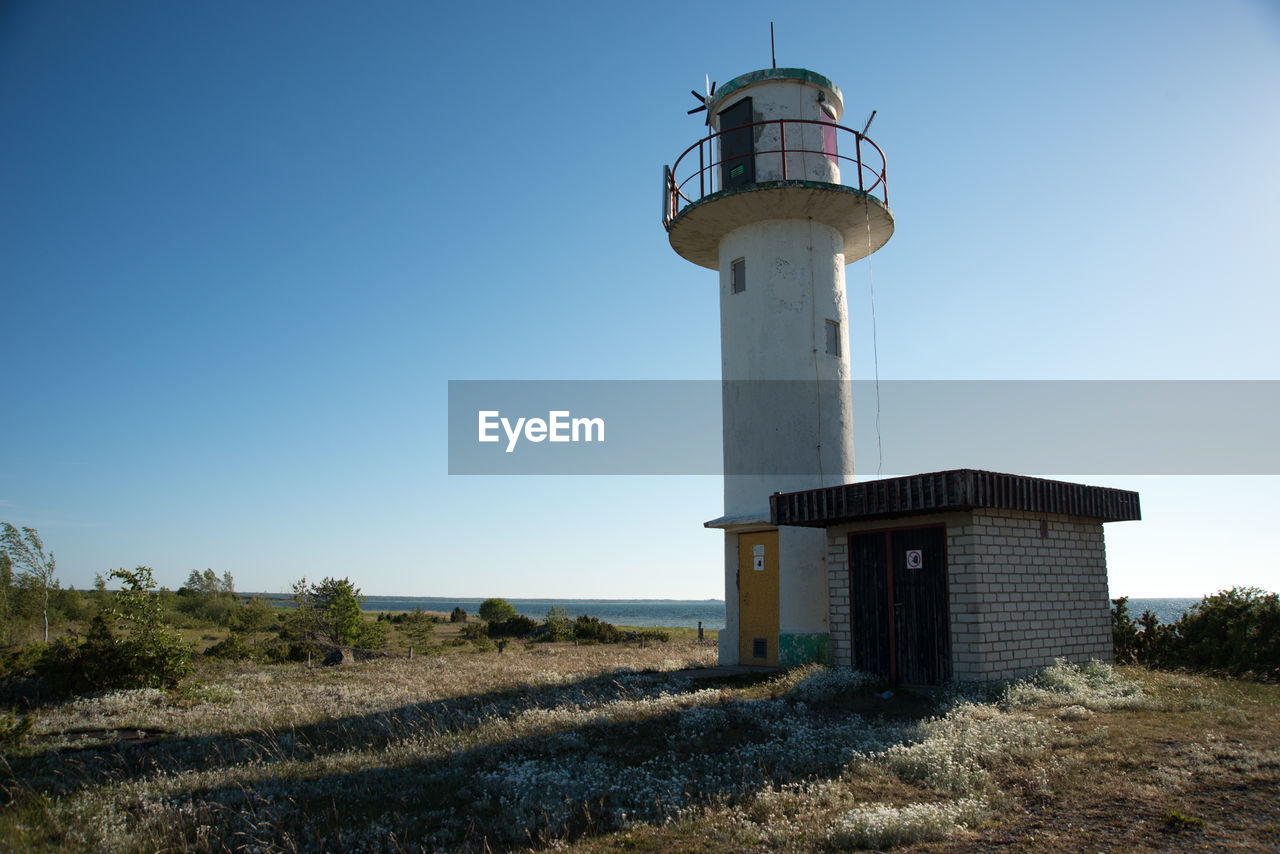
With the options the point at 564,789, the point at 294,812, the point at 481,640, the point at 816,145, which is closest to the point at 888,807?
the point at 564,789

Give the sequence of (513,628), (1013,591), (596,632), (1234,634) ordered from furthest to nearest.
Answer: (513,628), (596,632), (1234,634), (1013,591)

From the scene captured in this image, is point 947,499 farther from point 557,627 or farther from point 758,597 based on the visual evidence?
point 557,627

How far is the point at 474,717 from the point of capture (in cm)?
1203

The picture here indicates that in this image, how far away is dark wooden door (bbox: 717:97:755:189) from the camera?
55.2 feet

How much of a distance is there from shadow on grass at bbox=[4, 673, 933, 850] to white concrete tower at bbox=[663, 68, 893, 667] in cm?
401

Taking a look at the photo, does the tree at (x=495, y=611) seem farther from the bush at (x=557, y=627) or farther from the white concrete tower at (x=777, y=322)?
the white concrete tower at (x=777, y=322)

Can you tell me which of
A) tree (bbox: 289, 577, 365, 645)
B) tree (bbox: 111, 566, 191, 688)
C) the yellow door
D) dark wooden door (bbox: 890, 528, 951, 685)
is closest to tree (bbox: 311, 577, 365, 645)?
tree (bbox: 289, 577, 365, 645)

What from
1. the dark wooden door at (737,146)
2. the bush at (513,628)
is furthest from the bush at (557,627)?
the dark wooden door at (737,146)

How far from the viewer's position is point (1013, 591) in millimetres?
12680

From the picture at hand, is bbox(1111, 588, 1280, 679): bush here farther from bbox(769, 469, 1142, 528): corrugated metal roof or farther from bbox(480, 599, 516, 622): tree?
bbox(480, 599, 516, 622): tree

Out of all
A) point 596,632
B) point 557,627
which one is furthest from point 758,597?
point 557,627

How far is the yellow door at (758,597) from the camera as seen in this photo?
1588 centimetres

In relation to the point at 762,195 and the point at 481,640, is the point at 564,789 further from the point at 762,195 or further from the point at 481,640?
the point at 481,640

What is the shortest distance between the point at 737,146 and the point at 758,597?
973 cm
